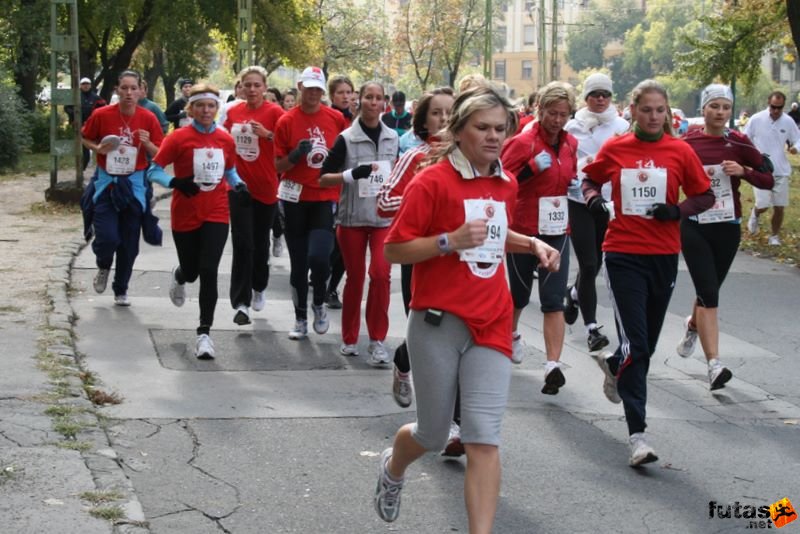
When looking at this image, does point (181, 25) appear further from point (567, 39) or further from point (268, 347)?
point (567, 39)

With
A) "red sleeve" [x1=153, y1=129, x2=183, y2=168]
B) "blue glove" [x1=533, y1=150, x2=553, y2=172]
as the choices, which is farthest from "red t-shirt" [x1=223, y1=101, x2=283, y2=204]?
"blue glove" [x1=533, y1=150, x2=553, y2=172]

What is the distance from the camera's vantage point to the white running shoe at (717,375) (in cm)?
847

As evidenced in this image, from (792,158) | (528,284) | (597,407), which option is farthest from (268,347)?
(792,158)

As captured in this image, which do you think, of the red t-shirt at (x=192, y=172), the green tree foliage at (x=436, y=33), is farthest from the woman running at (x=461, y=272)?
the green tree foliage at (x=436, y=33)

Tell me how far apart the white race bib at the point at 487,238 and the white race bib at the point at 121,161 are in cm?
658

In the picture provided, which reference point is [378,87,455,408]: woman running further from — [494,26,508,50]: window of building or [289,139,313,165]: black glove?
[494,26,508,50]: window of building

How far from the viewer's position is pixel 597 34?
145875 mm

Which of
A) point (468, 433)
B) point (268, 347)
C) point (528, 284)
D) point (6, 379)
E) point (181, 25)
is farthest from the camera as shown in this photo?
point (181, 25)

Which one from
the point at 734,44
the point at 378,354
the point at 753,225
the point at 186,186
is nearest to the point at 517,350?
the point at 378,354

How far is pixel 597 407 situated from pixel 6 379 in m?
3.40

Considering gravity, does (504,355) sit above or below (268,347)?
above

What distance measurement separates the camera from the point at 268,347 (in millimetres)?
9672

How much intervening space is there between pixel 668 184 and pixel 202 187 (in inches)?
139

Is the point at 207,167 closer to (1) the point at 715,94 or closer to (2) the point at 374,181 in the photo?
(2) the point at 374,181
